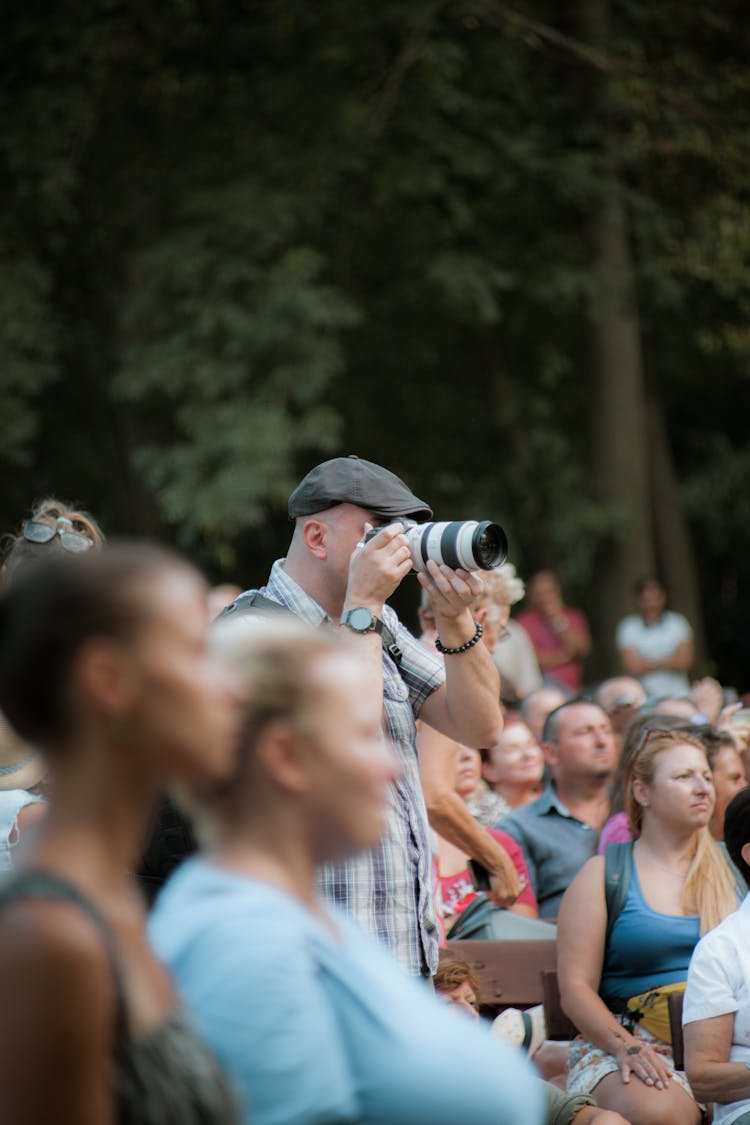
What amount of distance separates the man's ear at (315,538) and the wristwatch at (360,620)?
0.27 metres

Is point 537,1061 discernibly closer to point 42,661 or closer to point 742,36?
point 42,661

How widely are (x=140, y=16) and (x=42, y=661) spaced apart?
13.3m

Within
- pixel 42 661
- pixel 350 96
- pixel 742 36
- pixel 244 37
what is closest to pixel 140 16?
pixel 244 37

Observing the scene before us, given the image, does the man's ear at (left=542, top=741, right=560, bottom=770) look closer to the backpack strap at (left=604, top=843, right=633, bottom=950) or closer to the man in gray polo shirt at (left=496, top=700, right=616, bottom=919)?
the man in gray polo shirt at (left=496, top=700, right=616, bottom=919)

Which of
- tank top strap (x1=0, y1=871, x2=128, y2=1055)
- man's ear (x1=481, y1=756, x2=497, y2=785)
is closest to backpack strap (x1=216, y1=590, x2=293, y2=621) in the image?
tank top strap (x1=0, y1=871, x2=128, y2=1055)

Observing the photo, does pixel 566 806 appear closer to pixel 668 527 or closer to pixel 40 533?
pixel 40 533

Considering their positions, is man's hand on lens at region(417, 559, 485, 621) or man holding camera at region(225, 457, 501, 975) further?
man's hand on lens at region(417, 559, 485, 621)

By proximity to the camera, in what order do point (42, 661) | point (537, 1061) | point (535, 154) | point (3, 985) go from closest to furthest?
point (3, 985)
point (42, 661)
point (537, 1061)
point (535, 154)

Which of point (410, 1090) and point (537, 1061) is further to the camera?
point (537, 1061)

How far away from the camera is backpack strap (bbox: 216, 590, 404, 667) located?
3552 millimetres

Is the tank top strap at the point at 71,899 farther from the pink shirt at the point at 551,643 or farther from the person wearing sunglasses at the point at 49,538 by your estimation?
the pink shirt at the point at 551,643

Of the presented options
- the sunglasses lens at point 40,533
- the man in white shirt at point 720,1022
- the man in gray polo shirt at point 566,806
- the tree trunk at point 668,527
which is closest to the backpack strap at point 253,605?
the sunglasses lens at point 40,533

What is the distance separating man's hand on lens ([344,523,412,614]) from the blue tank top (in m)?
1.90

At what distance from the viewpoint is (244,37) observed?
14547 millimetres
